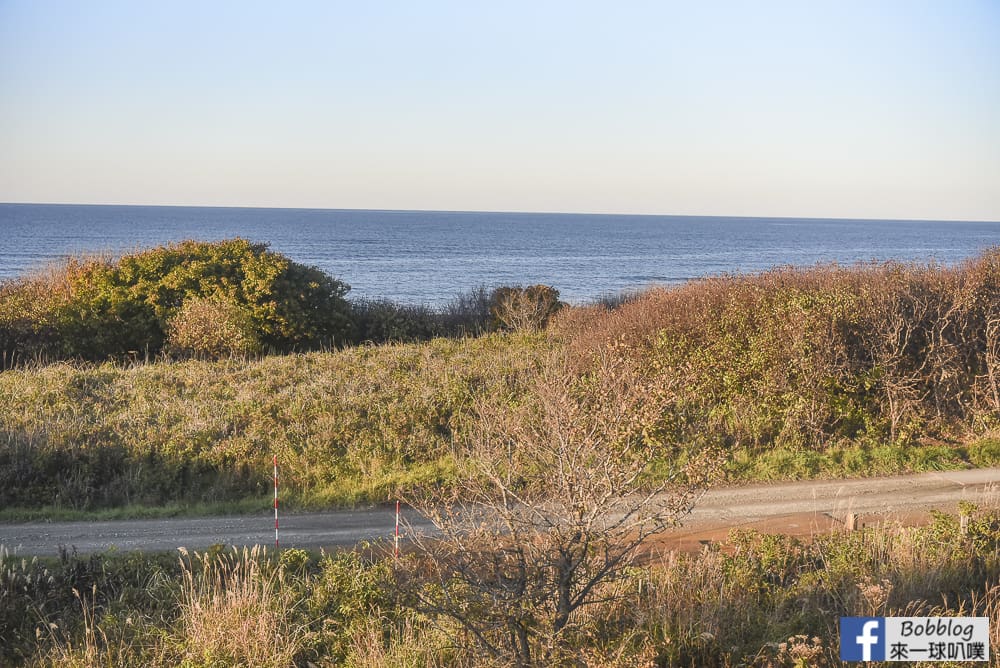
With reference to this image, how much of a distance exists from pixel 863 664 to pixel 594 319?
15608 mm

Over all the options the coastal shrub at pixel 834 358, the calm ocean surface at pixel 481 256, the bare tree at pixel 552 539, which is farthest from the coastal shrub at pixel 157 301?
the bare tree at pixel 552 539

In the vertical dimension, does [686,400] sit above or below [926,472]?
above

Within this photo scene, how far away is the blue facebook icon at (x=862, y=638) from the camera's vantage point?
22.3ft

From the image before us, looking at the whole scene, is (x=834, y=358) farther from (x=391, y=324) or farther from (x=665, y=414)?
(x=391, y=324)

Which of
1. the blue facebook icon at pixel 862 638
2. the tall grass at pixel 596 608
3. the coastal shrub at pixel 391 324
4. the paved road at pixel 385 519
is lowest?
the paved road at pixel 385 519

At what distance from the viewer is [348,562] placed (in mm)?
9445

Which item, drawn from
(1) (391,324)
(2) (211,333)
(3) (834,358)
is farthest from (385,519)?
(1) (391,324)

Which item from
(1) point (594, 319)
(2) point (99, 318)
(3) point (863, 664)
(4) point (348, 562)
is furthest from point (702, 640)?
(2) point (99, 318)

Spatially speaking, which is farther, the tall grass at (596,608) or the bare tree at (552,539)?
the tall grass at (596,608)

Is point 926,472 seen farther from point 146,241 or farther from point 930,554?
point 146,241

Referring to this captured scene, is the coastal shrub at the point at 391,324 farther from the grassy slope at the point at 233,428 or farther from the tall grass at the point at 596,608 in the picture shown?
the tall grass at the point at 596,608

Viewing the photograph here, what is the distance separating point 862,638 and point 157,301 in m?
24.9

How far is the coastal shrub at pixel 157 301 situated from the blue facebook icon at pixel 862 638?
21.9 m

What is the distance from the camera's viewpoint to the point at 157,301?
26875 mm
